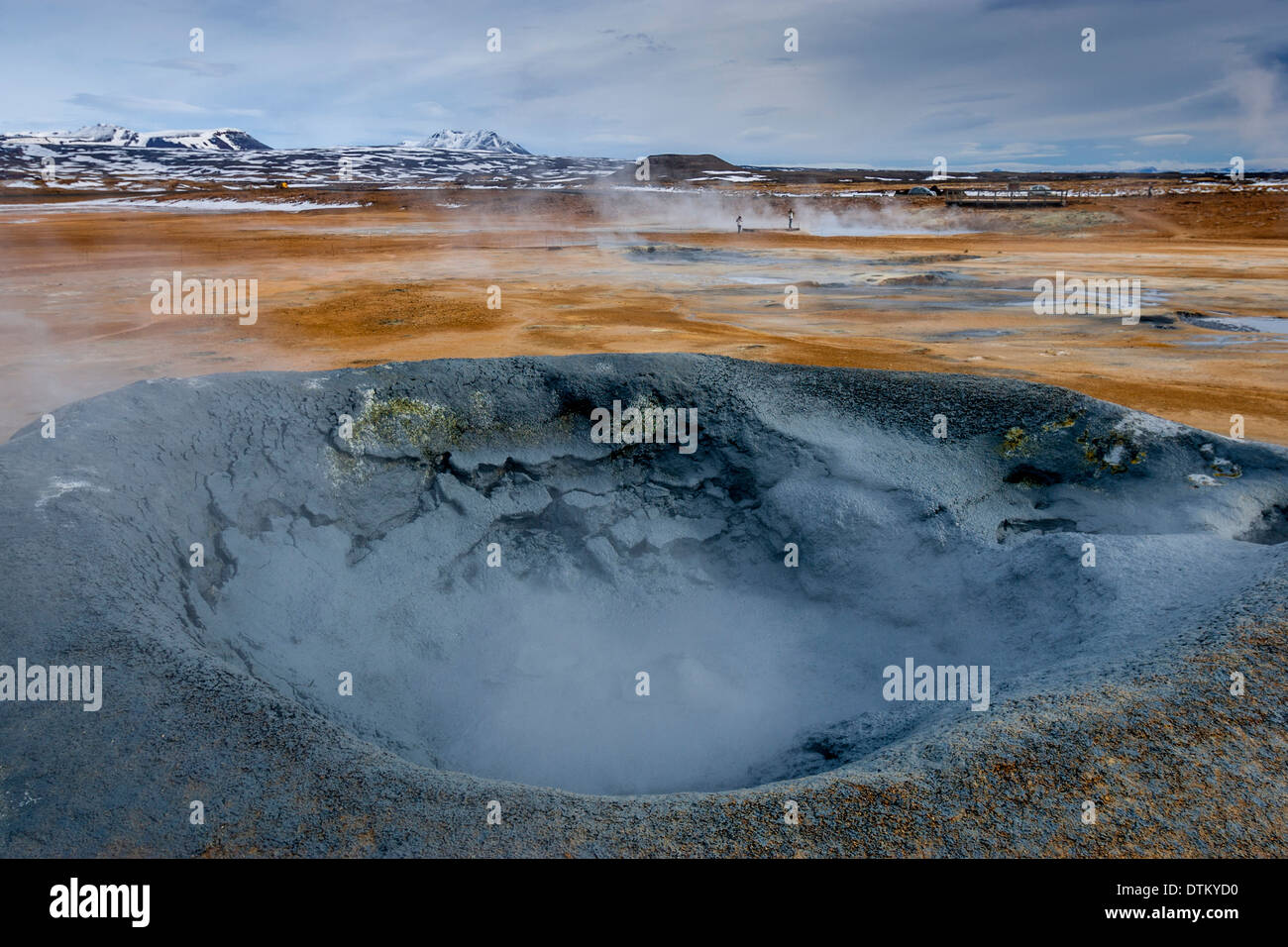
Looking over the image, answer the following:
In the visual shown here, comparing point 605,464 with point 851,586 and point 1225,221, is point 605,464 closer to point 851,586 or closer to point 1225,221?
point 851,586

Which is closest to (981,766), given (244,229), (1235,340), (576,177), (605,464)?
(605,464)

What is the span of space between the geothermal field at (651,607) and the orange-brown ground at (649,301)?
717mm

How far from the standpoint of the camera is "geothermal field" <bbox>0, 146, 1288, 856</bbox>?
218 cm

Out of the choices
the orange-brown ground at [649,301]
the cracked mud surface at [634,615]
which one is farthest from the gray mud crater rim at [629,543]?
the orange-brown ground at [649,301]

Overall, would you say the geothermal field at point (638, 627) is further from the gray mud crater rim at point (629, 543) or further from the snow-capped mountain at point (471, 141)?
the snow-capped mountain at point (471, 141)

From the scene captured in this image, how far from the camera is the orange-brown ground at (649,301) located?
11.0m

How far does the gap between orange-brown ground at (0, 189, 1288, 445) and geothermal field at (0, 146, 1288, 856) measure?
72 centimetres

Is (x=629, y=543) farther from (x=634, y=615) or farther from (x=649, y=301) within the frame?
(x=649, y=301)

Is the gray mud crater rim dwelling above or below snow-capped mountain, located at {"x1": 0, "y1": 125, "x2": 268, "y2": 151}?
below

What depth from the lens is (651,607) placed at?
517cm

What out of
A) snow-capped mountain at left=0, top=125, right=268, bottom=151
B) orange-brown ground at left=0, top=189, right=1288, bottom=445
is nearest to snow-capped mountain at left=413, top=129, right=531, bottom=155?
snow-capped mountain at left=0, top=125, right=268, bottom=151

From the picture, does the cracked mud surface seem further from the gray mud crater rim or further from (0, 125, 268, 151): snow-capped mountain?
(0, 125, 268, 151): snow-capped mountain

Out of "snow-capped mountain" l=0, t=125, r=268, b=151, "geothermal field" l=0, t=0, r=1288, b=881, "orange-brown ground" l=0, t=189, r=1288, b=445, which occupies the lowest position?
"geothermal field" l=0, t=0, r=1288, b=881
